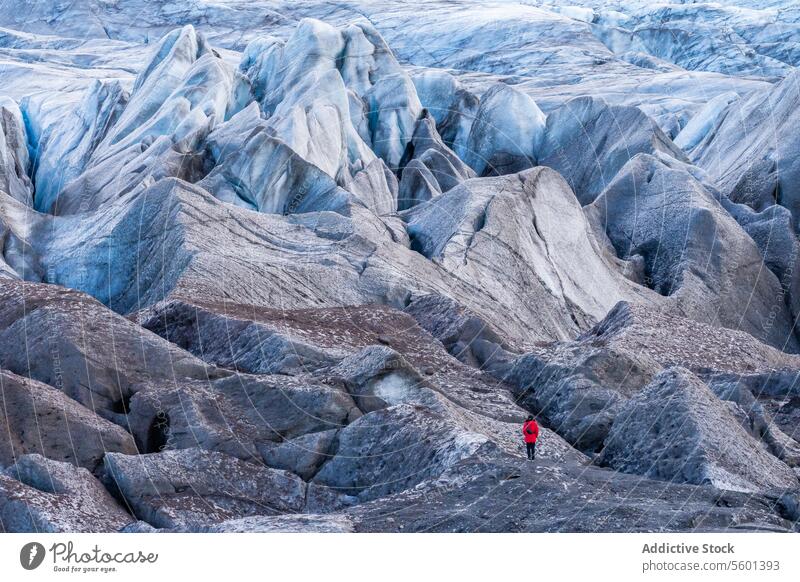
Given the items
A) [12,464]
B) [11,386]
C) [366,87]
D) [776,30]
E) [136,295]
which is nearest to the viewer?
[12,464]

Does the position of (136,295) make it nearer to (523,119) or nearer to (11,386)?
(11,386)

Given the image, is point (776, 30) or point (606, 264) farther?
point (776, 30)

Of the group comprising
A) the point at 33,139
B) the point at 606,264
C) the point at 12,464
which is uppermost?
the point at 12,464

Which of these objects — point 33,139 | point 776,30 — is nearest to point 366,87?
point 33,139

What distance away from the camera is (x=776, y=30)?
13025cm

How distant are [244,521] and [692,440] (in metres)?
8.40

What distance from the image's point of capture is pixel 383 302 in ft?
122

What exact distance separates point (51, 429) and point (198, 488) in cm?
332

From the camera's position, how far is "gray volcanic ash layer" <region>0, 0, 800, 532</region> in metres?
21.1

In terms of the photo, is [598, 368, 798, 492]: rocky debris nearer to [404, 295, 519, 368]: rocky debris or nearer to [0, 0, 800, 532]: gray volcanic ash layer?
[0, 0, 800, 532]: gray volcanic ash layer

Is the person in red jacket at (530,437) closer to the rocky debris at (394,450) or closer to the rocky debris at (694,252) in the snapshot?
the rocky debris at (394,450)
